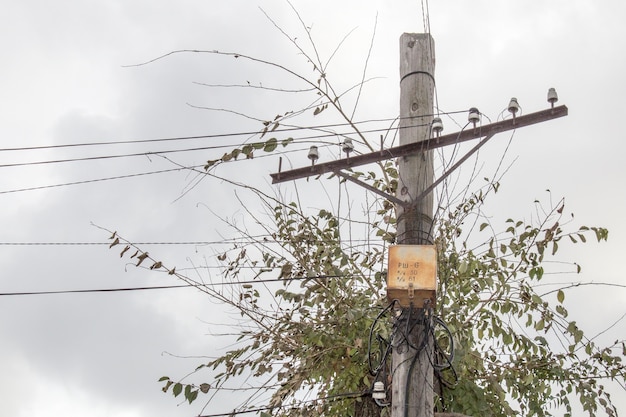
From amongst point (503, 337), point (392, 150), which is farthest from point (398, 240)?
point (503, 337)

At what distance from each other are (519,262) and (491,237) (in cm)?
40

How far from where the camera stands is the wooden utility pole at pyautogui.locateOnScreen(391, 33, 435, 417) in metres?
5.15

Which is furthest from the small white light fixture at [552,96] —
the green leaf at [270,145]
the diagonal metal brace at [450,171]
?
the green leaf at [270,145]

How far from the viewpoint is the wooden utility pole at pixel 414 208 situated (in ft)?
16.9

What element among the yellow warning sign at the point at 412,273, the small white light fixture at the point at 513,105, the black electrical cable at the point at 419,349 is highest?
the small white light fixture at the point at 513,105

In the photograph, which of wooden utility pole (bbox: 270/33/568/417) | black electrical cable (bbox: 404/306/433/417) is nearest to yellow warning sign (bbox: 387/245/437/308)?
wooden utility pole (bbox: 270/33/568/417)

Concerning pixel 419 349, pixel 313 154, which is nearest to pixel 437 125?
pixel 313 154

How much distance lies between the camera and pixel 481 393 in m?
7.20

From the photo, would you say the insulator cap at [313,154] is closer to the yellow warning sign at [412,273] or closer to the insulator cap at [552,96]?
the yellow warning sign at [412,273]

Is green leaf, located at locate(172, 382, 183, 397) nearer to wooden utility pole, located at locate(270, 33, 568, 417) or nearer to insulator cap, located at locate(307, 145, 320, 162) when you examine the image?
wooden utility pole, located at locate(270, 33, 568, 417)

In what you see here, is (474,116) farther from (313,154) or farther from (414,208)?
Answer: (313,154)

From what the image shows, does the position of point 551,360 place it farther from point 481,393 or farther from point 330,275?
point 330,275

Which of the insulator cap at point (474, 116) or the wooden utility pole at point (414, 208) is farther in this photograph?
the insulator cap at point (474, 116)

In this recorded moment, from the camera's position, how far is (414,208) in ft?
18.7
